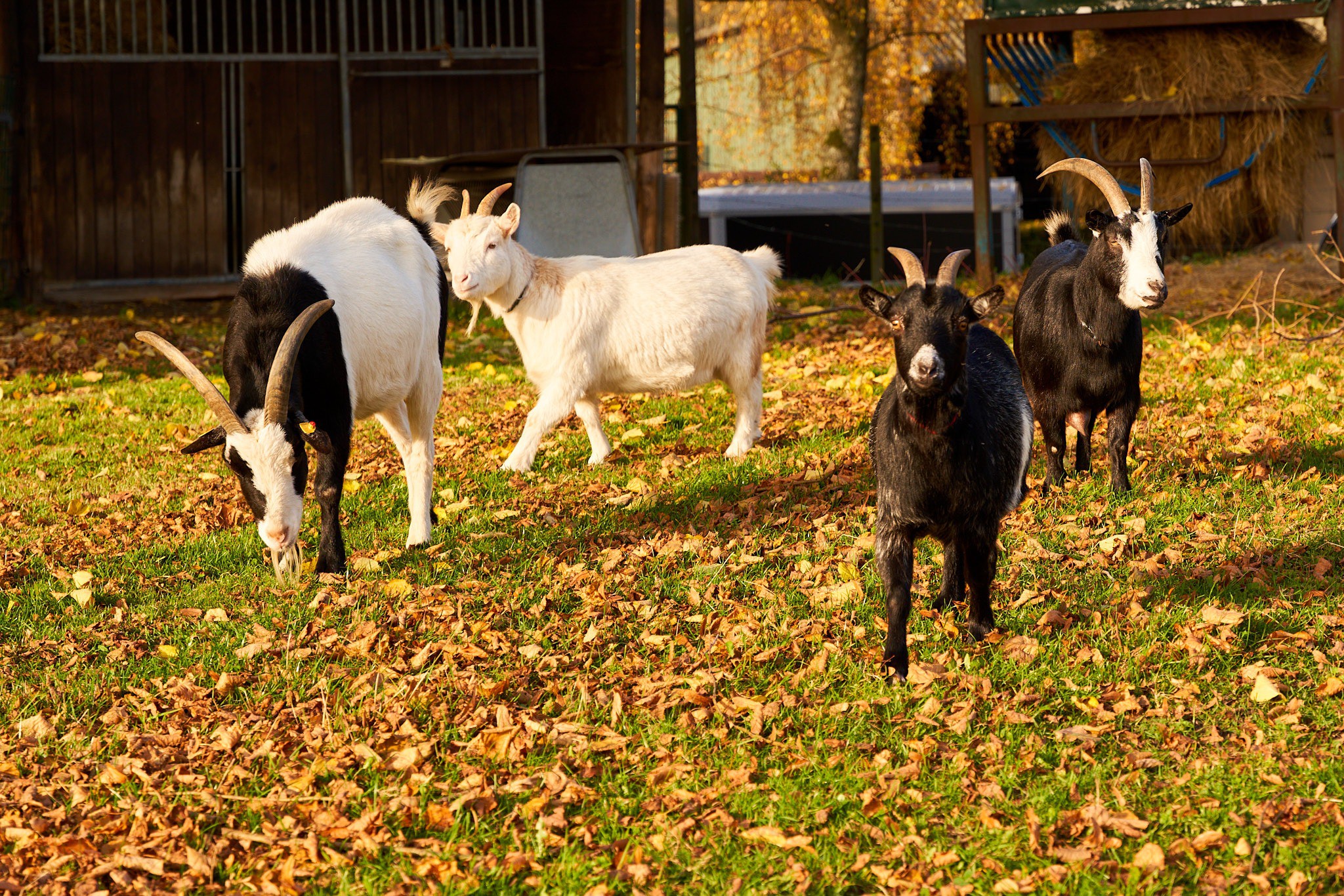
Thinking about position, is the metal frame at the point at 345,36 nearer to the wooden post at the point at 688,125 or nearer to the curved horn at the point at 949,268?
the wooden post at the point at 688,125

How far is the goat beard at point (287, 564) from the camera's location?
5.51 metres

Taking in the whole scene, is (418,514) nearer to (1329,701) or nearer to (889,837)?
(889,837)

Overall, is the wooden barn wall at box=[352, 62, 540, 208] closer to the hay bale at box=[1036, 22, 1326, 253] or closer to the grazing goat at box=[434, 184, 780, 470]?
the hay bale at box=[1036, 22, 1326, 253]

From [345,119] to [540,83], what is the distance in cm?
218

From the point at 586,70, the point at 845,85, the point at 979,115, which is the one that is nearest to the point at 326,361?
the point at 979,115

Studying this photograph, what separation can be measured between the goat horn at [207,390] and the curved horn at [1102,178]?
3.72 m

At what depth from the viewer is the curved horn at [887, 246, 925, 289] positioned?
4.43 metres

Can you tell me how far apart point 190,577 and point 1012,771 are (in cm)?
364

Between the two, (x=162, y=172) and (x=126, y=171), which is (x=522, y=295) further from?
(x=126, y=171)

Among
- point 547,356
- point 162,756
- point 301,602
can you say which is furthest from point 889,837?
point 547,356

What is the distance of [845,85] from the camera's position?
2309cm

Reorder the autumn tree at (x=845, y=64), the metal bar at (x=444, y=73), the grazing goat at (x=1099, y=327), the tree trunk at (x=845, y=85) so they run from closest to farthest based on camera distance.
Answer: the grazing goat at (x=1099, y=327), the metal bar at (x=444, y=73), the tree trunk at (x=845, y=85), the autumn tree at (x=845, y=64)

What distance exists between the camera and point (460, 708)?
14.7 ft

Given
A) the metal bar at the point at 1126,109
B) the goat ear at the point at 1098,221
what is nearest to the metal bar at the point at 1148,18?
the metal bar at the point at 1126,109
